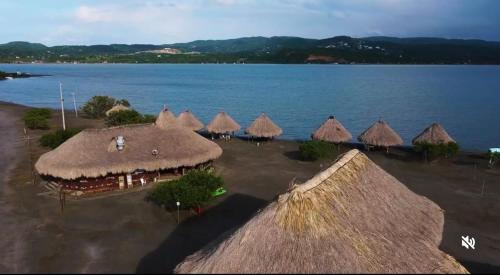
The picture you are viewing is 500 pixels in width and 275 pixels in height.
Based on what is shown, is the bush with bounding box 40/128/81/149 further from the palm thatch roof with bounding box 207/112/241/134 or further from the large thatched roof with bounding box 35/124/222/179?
the palm thatch roof with bounding box 207/112/241/134

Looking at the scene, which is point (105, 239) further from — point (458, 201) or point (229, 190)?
point (458, 201)

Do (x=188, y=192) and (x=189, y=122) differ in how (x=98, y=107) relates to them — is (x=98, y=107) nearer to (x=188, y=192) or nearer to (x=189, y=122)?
(x=189, y=122)

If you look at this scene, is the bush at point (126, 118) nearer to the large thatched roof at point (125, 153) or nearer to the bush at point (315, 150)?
the large thatched roof at point (125, 153)

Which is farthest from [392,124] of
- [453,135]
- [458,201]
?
[458,201]

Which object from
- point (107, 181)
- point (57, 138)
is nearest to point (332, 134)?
point (107, 181)

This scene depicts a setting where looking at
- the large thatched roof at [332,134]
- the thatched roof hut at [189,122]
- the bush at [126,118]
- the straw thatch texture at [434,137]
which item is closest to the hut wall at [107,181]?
the thatched roof hut at [189,122]

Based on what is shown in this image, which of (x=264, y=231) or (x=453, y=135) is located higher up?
(x=264, y=231)
